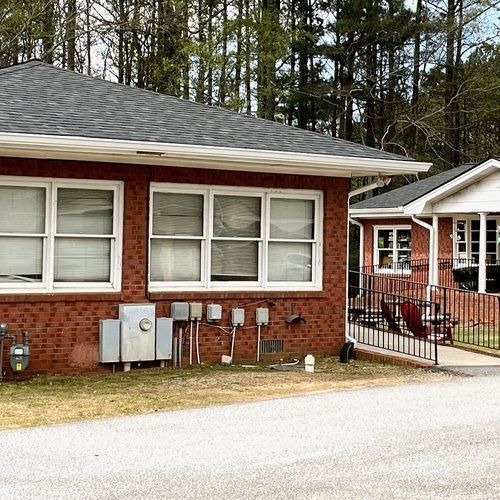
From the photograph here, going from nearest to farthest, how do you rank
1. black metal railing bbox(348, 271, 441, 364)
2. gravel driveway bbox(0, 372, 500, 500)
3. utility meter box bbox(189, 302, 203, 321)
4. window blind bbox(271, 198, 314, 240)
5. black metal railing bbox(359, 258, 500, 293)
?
gravel driveway bbox(0, 372, 500, 500) < utility meter box bbox(189, 302, 203, 321) < window blind bbox(271, 198, 314, 240) < black metal railing bbox(348, 271, 441, 364) < black metal railing bbox(359, 258, 500, 293)

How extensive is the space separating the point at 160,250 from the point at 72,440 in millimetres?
5592

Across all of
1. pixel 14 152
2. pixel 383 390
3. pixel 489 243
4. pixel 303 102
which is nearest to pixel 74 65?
pixel 303 102

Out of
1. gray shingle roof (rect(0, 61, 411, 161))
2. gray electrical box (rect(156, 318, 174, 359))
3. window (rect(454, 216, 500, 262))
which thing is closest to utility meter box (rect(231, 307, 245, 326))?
gray electrical box (rect(156, 318, 174, 359))

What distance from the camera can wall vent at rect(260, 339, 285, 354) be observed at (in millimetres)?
13742

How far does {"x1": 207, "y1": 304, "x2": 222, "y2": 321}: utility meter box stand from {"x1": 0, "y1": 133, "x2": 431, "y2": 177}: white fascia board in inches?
81.0

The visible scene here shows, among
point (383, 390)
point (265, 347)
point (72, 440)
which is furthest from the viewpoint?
point (265, 347)

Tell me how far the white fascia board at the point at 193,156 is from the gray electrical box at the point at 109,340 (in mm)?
2291

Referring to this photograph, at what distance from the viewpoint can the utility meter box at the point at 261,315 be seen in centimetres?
1354

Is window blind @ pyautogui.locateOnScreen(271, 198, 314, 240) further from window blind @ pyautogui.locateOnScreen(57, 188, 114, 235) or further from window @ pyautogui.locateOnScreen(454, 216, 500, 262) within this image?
window @ pyautogui.locateOnScreen(454, 216, 500, 262)

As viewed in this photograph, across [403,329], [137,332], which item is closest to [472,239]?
[403,329]

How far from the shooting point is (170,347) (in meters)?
12.9

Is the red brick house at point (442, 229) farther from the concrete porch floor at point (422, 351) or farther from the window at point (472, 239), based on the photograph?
the concrete porch floor at point (422, 351)

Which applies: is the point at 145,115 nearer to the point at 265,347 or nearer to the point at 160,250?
the point at 160,250

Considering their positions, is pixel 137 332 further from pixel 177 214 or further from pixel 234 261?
pixel 234 261
